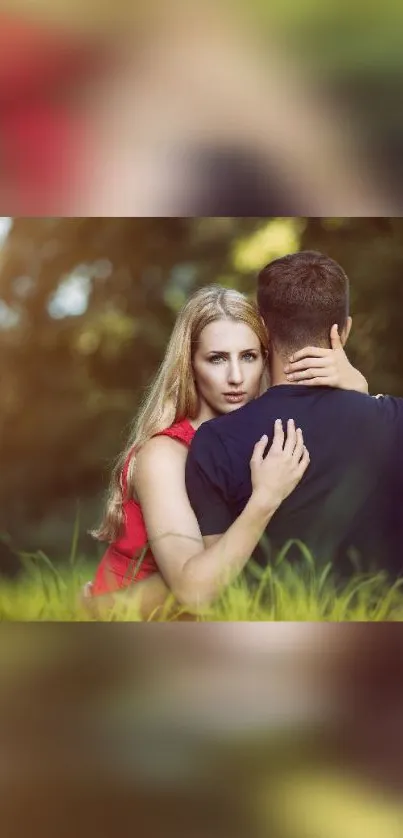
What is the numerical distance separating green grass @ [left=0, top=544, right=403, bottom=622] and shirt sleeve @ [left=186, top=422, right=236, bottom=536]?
0.10 meters

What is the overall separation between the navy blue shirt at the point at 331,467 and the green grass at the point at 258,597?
0.03m

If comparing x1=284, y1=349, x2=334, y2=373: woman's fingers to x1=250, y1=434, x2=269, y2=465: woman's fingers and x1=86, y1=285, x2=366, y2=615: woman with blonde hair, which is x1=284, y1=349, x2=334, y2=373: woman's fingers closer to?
x1=86, y1=285, x2=366, y2=615: woman with blonde hair

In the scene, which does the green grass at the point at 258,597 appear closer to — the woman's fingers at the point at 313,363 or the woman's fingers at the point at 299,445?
the woman's fingers at the point at 299,445

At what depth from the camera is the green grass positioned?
5.65 feet

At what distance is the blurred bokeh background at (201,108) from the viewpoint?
5.71ft

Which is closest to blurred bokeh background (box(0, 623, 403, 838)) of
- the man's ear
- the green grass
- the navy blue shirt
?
the green grass

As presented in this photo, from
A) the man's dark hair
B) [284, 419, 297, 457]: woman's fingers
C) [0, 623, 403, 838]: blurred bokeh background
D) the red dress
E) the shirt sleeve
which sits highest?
the man's dark hair

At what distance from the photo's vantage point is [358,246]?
1.76m

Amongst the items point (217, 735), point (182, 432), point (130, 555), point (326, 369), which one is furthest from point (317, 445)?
point (217, 735)

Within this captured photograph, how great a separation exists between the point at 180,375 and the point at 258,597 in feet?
1.34

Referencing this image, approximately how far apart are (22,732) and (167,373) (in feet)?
2.23

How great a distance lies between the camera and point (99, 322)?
1.79 metres

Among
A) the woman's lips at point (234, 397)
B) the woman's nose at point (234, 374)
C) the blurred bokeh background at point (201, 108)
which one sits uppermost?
the blurred bokeh background at point (201, 108)

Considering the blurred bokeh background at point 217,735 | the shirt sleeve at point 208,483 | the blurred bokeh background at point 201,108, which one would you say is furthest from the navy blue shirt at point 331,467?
the blurred bokeh background at point 201,108
